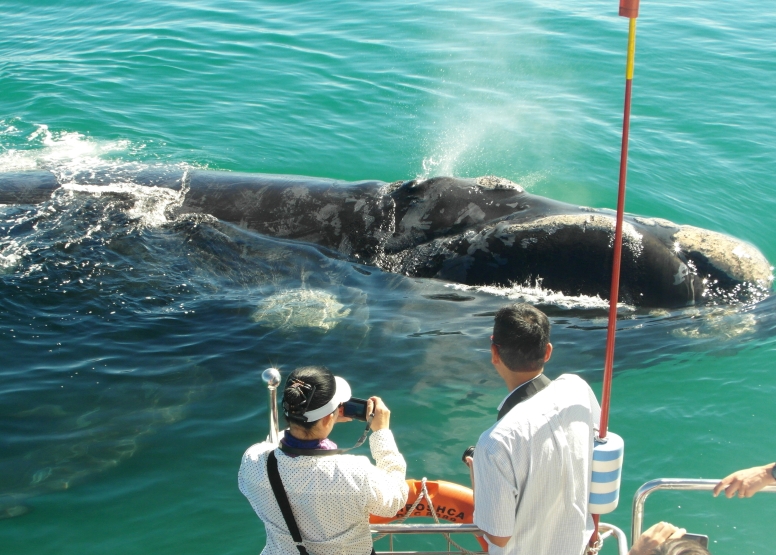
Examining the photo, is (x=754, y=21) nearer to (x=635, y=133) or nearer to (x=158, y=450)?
(x=635, y=133)

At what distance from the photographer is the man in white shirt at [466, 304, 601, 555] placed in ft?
12.0

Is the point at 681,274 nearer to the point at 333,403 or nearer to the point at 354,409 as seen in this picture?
the point at 354,409

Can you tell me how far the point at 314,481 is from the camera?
3.78 metres

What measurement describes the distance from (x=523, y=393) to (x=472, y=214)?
4.47 metres

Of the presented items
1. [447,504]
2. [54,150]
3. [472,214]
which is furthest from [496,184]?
[54,150]

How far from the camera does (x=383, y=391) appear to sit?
7375 millimetres

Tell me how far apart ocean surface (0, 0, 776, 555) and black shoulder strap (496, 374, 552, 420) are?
2.53m

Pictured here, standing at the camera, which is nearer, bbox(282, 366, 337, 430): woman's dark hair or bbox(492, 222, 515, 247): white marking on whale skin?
bbox(282, 366, 337, 430): woman's dark hair

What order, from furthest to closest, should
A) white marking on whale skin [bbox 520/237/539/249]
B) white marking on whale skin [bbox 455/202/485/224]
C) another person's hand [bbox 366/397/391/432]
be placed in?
white marking on whale skin [bbox 455/202/485/224], white marking on whale skin [bbox 520/237/539/249], another person's hand [bbox 366/397/391/432]

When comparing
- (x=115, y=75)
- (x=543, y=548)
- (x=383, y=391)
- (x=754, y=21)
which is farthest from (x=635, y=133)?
(x=543, y=548)

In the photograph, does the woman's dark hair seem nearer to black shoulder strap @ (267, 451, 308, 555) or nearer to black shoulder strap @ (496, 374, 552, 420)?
black shoulder strap @ (267, 451, 308, 555)

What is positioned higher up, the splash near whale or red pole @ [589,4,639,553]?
red pole @ [589,4,639,553]

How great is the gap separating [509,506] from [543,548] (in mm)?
374

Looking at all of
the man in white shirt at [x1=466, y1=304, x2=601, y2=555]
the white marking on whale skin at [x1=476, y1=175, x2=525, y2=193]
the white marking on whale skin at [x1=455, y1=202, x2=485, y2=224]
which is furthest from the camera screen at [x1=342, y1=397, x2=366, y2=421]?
the white marking on whale skin at [x1=476, y1=175, x2=525, y2=193]
